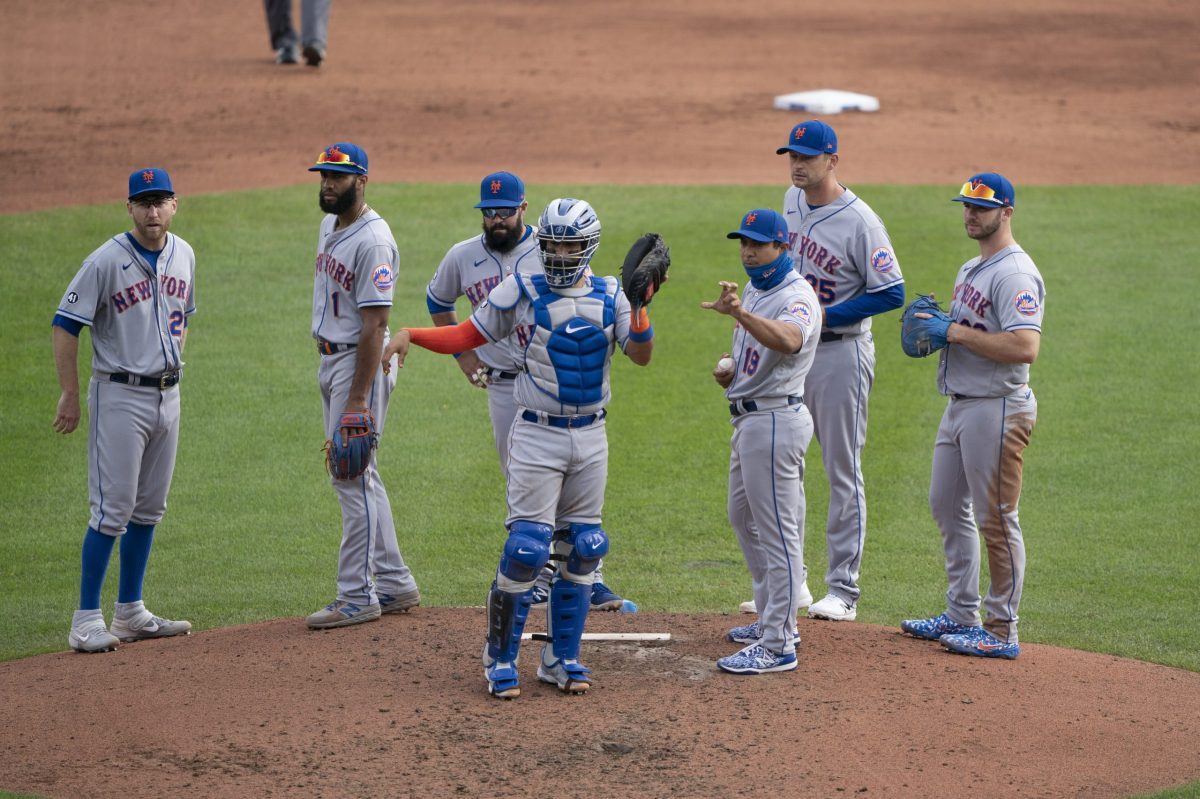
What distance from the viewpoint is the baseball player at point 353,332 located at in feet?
22.2

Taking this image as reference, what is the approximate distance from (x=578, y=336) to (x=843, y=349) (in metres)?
1.62

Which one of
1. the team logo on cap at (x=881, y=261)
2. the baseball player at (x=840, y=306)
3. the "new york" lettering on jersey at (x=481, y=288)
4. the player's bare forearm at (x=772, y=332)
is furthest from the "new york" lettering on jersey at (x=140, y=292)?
the team logo on cap at (x=881, y=261)

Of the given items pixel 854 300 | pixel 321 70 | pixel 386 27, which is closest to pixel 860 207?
pixel 854 300

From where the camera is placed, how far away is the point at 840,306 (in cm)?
695

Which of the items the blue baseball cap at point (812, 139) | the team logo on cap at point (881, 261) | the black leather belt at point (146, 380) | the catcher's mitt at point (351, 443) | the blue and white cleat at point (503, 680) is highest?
the blue baseball cap at point (812, 139)

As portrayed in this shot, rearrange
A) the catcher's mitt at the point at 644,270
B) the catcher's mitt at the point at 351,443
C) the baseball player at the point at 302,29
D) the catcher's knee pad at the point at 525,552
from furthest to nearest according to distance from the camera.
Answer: the baseball player at the point at 302,29 < the catcher's mitt at the point at 351,443 < the catcher's knee pad at the point at 525,552 < the catcher's mitt at the point at 644,270

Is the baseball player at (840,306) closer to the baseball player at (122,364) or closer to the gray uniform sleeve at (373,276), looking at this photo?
the gray uniform sleeve at (373,276)

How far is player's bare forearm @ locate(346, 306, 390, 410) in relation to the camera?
265 inches

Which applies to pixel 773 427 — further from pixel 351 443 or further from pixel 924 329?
pixel 351 443

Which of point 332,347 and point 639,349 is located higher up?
point 639,349

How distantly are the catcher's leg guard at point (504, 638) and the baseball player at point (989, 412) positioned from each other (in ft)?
6.30

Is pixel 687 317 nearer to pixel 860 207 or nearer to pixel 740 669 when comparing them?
pixel 860 207

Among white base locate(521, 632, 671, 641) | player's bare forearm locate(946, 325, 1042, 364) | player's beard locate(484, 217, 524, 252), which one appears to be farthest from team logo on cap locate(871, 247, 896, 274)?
white base locate(521, 632, 671, 641)

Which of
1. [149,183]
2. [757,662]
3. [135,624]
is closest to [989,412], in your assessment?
[757,662]
